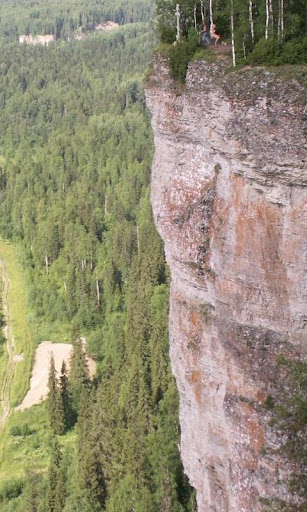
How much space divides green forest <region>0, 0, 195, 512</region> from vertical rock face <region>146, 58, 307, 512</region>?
14.4 metres

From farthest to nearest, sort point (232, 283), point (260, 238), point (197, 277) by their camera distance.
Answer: point (197, 277)
point (232, 283)
point (260, 238)

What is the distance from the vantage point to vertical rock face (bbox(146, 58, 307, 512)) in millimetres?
16672

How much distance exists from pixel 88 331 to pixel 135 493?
99.8 ft

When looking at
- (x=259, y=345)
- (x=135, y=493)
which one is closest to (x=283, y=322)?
(x=259, y=345)

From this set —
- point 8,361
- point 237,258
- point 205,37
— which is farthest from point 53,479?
point 205,37

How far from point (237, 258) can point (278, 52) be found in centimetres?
544

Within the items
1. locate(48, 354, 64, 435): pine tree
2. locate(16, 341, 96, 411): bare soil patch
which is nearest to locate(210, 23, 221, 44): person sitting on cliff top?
locate(48, 354, 64, 435): pine tree

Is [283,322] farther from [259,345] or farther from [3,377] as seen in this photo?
[3,377]

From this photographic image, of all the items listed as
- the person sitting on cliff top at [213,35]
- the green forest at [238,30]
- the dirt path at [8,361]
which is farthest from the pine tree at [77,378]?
the person sitting on cliff top at [213,35]

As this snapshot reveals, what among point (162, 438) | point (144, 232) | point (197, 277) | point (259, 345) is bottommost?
point (162, 438)

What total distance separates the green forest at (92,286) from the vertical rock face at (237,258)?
14383mm

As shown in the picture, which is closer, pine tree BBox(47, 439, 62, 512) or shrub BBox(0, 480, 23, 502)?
pine tree BBox(47, 439, 62, 512)

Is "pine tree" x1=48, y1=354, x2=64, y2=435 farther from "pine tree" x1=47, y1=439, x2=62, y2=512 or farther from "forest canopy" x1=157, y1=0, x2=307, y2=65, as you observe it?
"forest canopy" x1=157, y1=0, x2=307, y2=65

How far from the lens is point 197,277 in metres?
20.2
